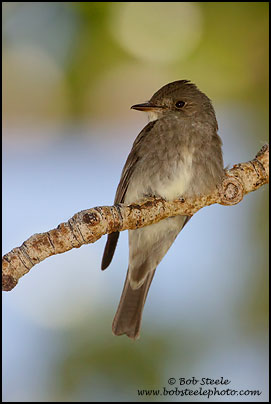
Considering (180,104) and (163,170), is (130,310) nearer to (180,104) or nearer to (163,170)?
(163,170)

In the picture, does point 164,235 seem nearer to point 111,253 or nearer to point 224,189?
point 111,253

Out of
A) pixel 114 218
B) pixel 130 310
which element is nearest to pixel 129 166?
pixel 130 310

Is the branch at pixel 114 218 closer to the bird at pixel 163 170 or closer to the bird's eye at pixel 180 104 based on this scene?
the bird at pixel 163 170

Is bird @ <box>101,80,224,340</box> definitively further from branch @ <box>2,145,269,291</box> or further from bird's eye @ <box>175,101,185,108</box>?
branch @ <box>2,145,269,291</box>

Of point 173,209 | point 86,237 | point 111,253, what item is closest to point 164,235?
point 111,253

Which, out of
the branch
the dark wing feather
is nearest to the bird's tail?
the dark wing feather
